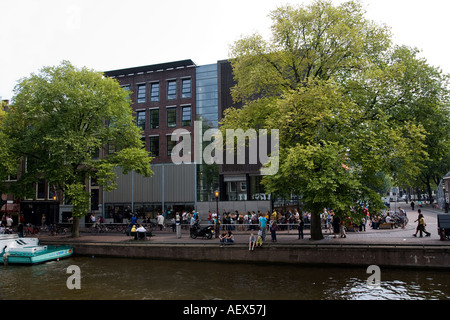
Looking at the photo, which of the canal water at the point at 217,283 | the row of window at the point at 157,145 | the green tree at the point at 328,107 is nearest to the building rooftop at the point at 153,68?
the row of window at the point at 157,145

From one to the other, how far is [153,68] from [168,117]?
19.9 ft

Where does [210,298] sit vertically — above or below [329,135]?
below

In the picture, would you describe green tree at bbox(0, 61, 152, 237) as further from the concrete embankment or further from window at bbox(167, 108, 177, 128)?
window at bbox(167, 108, 177, 128)

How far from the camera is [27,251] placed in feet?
69.6

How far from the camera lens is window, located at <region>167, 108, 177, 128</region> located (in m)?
36.7


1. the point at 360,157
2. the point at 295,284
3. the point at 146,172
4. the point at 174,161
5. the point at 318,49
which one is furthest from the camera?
the point at 174,161

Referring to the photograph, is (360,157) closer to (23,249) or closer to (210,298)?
(210,298)

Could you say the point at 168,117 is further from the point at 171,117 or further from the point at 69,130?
the point at 69,130

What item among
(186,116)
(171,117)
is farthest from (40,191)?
(186,116)

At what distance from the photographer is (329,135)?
19.1m

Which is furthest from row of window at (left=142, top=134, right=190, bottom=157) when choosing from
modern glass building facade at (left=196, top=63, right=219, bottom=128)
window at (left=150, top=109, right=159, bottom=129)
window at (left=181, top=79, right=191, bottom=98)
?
window at (left=181, top=79, right=191, bottom=98)

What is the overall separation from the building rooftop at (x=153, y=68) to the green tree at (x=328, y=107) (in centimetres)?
1588
